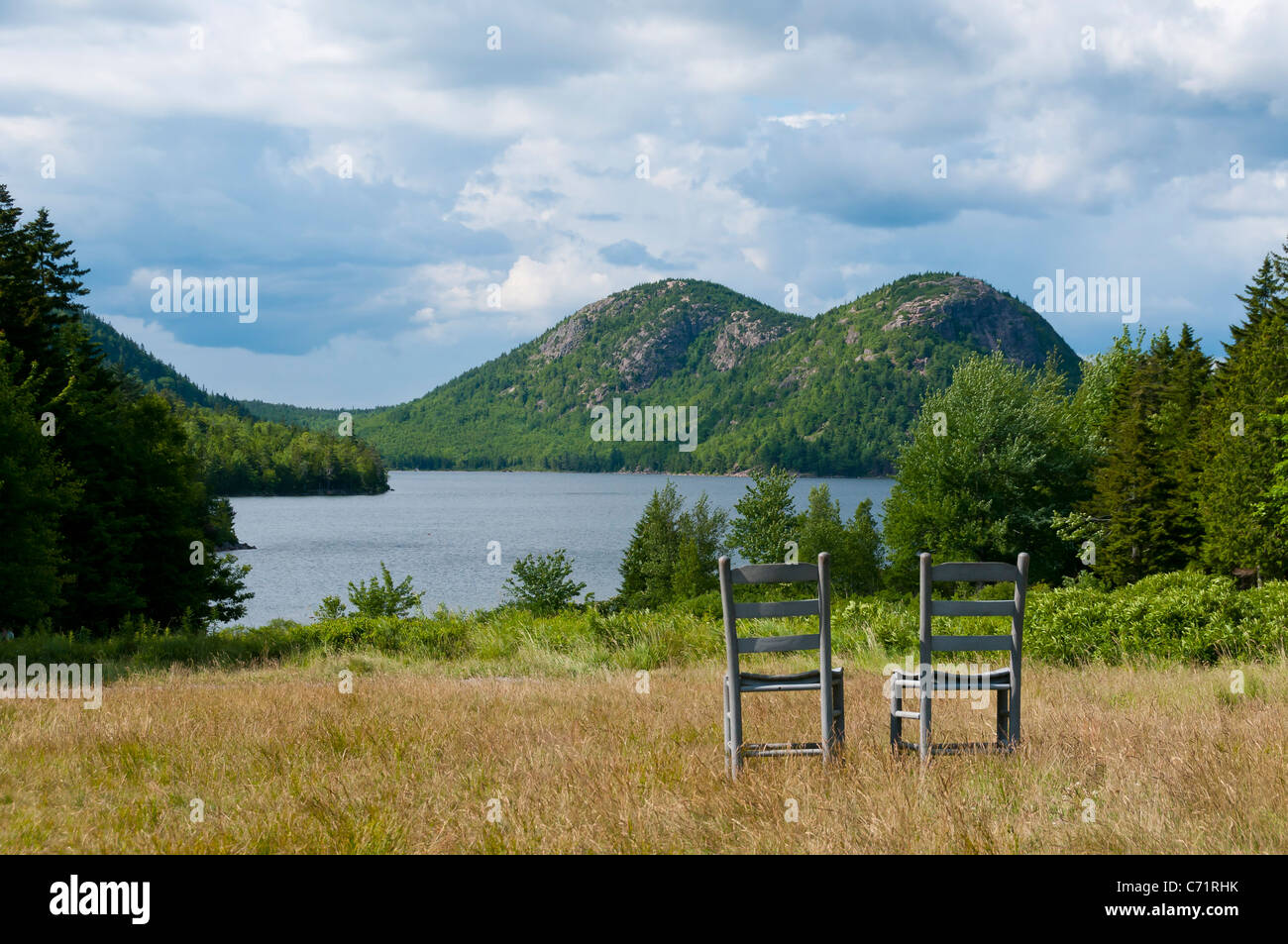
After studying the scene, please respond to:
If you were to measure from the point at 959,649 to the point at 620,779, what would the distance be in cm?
234

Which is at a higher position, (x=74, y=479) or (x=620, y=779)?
(x=74, y=479)

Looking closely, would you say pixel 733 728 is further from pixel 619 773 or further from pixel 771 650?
pixel 619 773

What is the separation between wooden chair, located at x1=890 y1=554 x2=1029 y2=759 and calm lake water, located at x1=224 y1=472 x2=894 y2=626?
22.7 meters

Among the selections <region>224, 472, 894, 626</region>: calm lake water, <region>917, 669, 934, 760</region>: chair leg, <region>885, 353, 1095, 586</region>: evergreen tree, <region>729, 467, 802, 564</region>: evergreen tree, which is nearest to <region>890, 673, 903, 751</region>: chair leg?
<region>917, 669, 934, 760</region>: chair leg

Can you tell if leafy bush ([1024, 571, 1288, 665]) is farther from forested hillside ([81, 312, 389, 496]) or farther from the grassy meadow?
forested hillside ([81, 312, 389, 496])

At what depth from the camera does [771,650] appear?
5.79 metres

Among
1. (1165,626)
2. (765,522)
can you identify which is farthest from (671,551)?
(1165,626)

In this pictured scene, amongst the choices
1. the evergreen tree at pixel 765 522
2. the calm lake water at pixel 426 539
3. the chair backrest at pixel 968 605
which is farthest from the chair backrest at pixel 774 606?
the evergreen tree at pixel 765 522

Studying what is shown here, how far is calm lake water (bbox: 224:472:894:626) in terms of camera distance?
57750mm

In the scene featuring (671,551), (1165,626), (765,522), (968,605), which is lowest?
(671,551)

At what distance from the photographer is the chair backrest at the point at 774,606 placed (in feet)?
18.6
